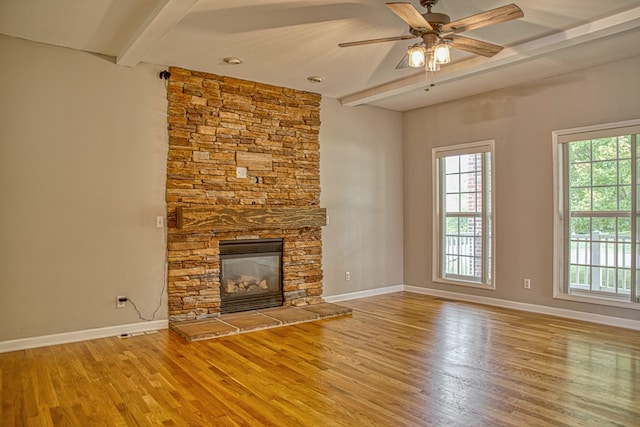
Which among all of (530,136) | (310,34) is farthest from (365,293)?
(310,34)

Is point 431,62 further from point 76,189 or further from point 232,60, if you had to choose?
point 76,189

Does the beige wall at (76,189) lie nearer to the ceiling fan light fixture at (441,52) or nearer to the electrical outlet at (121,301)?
the electrical outlet at (121,301)

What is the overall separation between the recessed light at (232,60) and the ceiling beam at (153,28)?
0.81 m

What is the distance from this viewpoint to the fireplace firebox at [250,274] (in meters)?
5.25

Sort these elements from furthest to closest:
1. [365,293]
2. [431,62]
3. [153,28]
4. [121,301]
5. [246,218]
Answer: [365,293]
[246,218]
[121,301]
[153,28]
[431,62]

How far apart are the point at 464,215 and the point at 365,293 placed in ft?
5.90

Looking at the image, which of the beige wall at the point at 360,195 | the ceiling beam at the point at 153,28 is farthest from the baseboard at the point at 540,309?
the ceiling beam at the point at 153,28

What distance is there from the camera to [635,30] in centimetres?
391

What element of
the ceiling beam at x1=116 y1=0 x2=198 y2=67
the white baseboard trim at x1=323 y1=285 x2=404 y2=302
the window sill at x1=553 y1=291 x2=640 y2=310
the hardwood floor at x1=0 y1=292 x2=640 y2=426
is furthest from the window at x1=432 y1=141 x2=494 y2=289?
the ceiling beam at x1=116 y1=0 x2=198 y2=67

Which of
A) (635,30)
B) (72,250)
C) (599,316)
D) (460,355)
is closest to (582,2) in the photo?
(635,30)

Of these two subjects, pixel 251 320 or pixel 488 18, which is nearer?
pixel 488 18

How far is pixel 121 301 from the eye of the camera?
4.53 metres

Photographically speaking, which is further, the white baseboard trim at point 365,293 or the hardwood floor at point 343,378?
the white baseboard trim at point 365,293

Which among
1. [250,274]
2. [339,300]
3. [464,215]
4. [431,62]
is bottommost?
[339,300]
